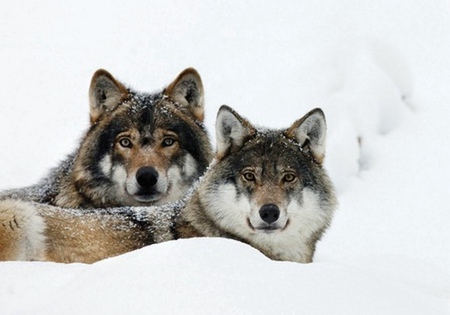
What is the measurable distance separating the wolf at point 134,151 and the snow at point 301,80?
1630 mm

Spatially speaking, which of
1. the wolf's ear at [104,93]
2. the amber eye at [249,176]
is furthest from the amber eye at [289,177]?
the wolf's ear at [104,93]

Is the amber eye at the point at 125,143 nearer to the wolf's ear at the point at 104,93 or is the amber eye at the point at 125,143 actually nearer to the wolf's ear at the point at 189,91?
the wolf's ear at the point at 104,93

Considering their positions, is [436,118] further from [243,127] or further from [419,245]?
[243,127]

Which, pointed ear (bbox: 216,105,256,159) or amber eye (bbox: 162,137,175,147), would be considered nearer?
pointed ear (bbox: 216,105,256,159)

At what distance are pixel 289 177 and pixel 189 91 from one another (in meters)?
1.61

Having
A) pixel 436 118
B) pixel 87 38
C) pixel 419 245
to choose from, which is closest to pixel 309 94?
pixel 436 118

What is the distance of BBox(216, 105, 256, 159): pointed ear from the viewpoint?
6.47 m

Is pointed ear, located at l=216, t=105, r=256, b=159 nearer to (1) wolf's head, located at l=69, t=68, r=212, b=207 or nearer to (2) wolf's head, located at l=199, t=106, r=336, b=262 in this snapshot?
(2) wolf's head, located at l=199, t=106, r=336, b=262

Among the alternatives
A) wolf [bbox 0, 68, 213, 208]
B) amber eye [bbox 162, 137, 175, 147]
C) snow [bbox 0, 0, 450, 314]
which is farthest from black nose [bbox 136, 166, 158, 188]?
snow [bbox 0, 0, 450, 314]

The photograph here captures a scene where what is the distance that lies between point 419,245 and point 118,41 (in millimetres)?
7019

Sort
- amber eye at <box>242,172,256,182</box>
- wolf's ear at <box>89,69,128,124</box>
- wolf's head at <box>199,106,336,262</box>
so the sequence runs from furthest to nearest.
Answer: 1. wolf's ear at <box>89,69,128,124</box>
2. amber eye at <box>242,172,256,182</box>
3. wolf's head at <box>199,106,336,262</box>

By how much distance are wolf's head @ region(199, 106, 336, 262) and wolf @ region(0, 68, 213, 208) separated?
626 millimetres

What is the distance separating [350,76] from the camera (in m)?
14.2

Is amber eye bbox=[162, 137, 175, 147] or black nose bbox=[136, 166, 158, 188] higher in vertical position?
amber eye bbox=[162, 137, 175, 147]
